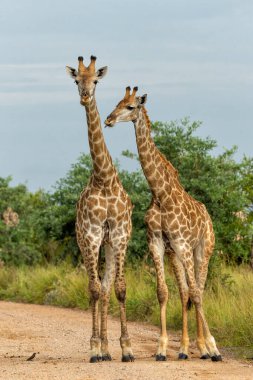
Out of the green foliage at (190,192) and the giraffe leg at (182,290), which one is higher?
the green foliage at (190,192)

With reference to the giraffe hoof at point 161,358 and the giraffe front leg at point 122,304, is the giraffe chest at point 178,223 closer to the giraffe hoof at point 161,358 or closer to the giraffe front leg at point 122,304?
the giraffe front leg at point 122,304

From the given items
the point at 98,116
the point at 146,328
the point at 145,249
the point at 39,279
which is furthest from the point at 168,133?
the point at 98,116

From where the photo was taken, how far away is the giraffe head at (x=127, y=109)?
38.7 ft

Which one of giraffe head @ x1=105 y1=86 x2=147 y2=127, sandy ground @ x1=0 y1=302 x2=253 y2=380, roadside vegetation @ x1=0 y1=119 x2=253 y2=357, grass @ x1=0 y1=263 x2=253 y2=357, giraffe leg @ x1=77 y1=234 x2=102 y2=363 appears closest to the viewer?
sandy ground @ x1=0 y1=302 x2=253 y2=380

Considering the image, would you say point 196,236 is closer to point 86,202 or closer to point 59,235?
point 86,202

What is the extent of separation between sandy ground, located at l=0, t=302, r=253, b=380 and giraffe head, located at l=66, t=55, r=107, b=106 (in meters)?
3.28

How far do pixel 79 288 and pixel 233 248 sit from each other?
5834mm

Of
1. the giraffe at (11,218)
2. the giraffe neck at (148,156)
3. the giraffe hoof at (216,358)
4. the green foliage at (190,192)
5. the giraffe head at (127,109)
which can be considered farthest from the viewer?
the giraffe at (11,218)

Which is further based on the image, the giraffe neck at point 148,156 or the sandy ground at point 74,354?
the giraffe neck at point 148,156

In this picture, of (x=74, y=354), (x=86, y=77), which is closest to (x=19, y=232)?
(x=74, y=354)

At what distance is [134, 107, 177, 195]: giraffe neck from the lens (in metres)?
12.3

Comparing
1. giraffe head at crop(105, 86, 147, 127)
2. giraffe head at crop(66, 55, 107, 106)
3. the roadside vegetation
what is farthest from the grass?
giraffe head at crop(66, 55, 107, 106)

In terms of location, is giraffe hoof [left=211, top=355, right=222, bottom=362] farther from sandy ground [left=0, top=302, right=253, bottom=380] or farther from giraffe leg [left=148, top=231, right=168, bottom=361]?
giraffe leg [left=148, top=231, right=168, bottom=361]

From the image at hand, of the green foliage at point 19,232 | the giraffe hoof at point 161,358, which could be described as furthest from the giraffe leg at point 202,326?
the green foliage at point 19,232
